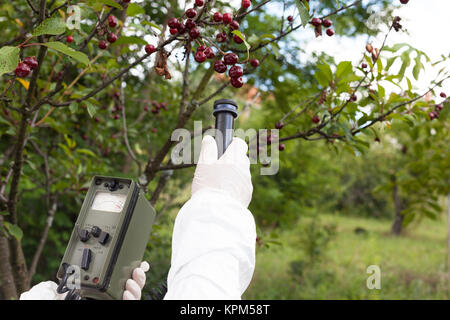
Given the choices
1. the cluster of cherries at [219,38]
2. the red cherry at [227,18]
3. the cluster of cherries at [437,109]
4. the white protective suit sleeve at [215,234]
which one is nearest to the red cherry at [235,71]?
the cluster of cherries at [219,38]

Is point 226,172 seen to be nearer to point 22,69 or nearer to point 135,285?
point 135,285

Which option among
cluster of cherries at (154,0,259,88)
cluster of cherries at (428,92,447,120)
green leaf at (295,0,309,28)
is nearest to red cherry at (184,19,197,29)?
cluster of cherries at (154,0,259,88)

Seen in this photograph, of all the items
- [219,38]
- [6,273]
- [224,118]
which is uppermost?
[219,38]

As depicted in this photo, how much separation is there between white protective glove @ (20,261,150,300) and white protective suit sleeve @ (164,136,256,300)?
0.66ft

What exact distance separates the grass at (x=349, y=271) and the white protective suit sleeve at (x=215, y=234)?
11.6 feet

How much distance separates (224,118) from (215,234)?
0.27 m

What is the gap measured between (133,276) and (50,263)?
3407mm

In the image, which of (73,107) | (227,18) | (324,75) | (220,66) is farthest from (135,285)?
(324,75)

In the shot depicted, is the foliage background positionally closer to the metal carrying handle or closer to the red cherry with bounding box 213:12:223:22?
the red cherry with bounding box 213:12:223:22

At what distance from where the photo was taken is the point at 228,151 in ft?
3.25

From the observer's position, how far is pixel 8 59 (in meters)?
1.00

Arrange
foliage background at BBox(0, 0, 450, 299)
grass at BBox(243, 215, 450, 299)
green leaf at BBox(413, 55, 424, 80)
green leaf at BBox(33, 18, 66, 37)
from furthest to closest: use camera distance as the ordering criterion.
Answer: grass at BBox(243, 215, 450, 299)
foliage background at BBox(0, 0, 450, 299)
green leaf at BBox(413, 55, 424, 80)
green leaf at BBox(33, 18, 66, 37)

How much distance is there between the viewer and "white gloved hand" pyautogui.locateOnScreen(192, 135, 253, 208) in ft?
3.24
